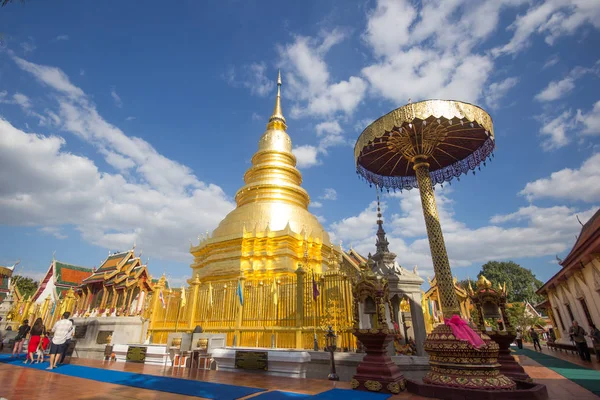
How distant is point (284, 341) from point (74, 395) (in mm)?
4716

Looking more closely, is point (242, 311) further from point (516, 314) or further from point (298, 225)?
point (516, 314)

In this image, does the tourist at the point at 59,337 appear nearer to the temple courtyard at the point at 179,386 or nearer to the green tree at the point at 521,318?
the temple courtyard at the point at 179,386

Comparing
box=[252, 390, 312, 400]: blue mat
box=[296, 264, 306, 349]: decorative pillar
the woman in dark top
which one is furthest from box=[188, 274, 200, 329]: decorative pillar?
box=[252, 390, 312, 400]: blue mat

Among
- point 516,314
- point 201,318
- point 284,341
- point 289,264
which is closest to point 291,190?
point 289,264

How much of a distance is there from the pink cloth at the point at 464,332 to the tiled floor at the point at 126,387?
1.13 meters

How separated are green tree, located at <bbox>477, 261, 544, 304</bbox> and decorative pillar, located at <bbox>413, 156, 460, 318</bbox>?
43.4 meters

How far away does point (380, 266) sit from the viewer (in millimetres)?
8570

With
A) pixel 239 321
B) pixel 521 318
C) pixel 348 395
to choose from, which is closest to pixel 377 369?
pixel 348 395

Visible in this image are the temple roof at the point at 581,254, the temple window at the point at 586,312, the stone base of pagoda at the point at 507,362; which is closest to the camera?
the stone base of pagoda at the point at 507,362

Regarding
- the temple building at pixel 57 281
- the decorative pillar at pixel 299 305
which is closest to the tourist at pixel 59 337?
the decorative pillar at pixel 299 305

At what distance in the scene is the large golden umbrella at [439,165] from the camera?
14.5ft

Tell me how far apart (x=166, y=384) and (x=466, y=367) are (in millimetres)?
5123

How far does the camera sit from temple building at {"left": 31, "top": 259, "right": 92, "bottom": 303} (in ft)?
91.4

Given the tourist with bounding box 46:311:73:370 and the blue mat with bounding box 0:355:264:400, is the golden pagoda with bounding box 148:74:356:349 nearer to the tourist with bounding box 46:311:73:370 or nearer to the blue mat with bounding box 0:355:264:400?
the blue mat with bounding box 0:355:264:400
